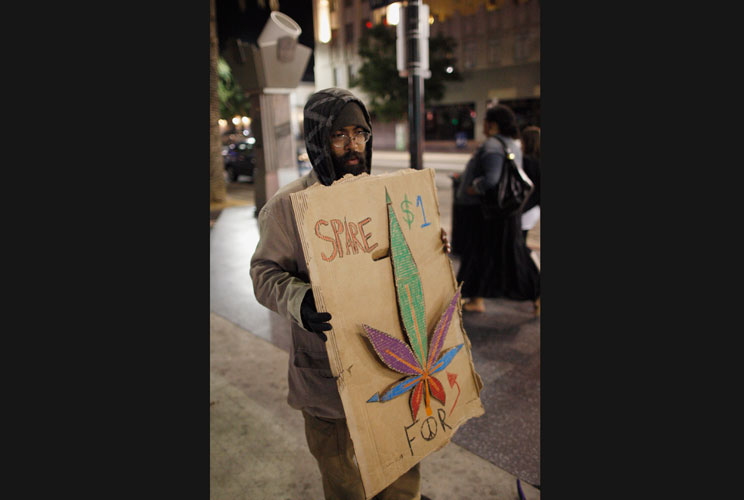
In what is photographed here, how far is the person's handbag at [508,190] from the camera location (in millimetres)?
4391

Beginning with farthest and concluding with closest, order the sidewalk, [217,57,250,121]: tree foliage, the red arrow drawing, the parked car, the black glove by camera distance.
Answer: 1. [217,57,250,121]: tree foliage
2. the parked car
3. the sidewalk
4. the red arrow drawing
5. the black glove

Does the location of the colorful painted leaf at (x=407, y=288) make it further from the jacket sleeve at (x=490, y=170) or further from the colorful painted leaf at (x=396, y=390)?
the jacket sleeve at (x=490, y=170)

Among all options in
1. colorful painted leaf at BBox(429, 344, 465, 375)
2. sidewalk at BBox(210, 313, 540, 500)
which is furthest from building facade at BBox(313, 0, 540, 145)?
colorful painted leaf at BBox(429, 344, 465, 375)

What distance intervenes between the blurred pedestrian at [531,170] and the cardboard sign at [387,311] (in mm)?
3033

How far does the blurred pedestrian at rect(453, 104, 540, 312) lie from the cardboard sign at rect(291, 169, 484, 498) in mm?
2526

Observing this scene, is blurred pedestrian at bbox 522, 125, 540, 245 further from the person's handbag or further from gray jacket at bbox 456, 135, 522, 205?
the person's handbag

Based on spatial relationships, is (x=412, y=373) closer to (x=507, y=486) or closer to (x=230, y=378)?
(x=507, y=486)

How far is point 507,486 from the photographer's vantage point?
2.68 metres

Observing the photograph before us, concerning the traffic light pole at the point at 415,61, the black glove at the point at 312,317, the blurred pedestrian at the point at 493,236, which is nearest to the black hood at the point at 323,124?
the black glove at the point at 312,317

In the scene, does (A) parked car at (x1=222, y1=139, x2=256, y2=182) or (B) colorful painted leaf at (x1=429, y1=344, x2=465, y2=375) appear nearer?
(B) colorful painted leaf at (x1=429, y1=344, x2=465, y2=375)

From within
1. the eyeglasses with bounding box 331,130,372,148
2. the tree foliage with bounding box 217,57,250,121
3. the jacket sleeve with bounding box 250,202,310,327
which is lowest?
the jacket sleeve with bounding box 250,202,310,327

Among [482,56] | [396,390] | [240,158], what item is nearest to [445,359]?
[396,390]

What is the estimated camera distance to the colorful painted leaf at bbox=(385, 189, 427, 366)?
1.92 m

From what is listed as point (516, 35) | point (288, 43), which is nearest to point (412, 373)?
point (288, 43)
